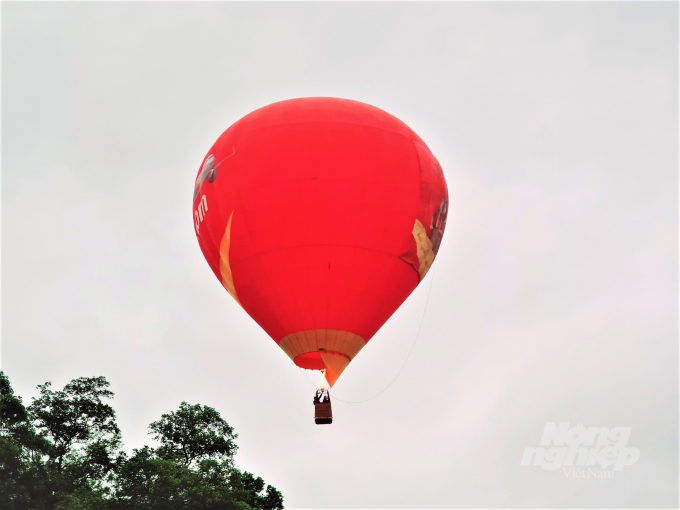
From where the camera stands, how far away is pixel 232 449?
1468 inches

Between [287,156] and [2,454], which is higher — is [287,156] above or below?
above

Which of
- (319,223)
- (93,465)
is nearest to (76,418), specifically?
(93,465)

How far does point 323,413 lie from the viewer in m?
24.0

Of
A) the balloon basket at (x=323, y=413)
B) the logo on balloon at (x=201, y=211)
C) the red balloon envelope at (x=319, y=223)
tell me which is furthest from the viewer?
the logo on balloon at (x=201, y=211)

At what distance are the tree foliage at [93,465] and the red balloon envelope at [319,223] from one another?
1014 centimetres

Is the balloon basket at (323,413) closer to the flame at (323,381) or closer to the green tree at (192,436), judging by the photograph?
the flame at (323,381)

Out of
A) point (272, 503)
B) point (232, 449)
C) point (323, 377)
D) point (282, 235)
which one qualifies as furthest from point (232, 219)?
point (272, 503)

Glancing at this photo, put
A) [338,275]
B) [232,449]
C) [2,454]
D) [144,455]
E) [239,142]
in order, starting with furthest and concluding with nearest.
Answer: [232,449]
[144,455]
[2,454]
[239,142]
[338,275]

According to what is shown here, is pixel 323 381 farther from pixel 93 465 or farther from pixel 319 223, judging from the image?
pixel 93 465

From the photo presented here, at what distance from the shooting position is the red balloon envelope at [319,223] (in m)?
24.3

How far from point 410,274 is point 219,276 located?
5925mm

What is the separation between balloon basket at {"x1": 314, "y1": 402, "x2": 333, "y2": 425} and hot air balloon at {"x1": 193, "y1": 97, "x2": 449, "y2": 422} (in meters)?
0.79

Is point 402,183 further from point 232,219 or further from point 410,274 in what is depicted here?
point 232,219

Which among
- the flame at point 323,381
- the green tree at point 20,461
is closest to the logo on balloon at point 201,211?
the flame at point 323,381
